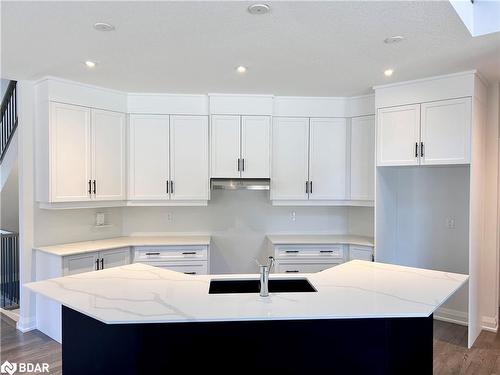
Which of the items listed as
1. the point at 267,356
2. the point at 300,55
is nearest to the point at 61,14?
the point at 300,55

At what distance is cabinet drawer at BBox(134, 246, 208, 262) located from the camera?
12.9 feet

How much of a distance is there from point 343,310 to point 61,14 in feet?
7.80

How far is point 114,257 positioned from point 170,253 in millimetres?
585

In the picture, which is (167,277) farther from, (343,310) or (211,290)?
(343,310)

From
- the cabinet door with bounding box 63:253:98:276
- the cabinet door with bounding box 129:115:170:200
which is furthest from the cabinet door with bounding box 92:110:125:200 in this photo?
the cabinet door with bounding box 63:253:98:276

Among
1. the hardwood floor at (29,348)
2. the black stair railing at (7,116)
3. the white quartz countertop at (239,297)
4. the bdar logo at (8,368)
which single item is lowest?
the bdar logo at (8,368)

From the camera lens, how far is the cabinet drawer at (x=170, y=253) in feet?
12.9

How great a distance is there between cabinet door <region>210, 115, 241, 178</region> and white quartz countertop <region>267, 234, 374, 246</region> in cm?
93

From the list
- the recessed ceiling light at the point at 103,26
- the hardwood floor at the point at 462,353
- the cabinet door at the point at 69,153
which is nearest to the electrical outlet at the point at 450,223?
the hardwood floor at the point at 462,353

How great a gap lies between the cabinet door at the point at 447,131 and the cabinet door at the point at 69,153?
347cm

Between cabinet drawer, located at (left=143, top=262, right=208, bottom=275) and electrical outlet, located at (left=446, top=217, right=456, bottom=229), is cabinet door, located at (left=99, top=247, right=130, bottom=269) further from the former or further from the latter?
electrical outlet, located at (left=446, top=217, right=456, bottom=229)

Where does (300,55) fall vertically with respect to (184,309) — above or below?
above

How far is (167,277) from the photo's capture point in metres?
2.45

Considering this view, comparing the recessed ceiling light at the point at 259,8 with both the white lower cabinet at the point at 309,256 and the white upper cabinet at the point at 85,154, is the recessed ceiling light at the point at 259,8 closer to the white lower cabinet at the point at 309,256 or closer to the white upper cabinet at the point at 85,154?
the white upper cabinet at the point at 85,154
